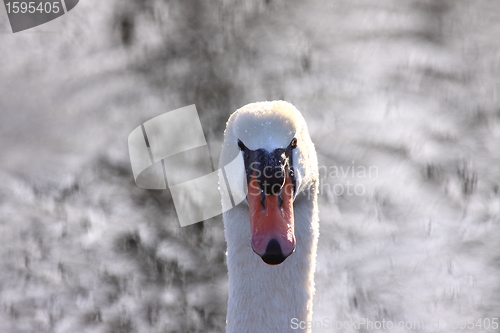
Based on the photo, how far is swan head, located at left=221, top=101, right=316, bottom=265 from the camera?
7.98ft

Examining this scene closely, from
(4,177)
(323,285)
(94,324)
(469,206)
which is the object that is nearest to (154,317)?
(94,324)

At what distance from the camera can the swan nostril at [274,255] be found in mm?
2355

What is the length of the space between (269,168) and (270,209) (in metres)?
0.20

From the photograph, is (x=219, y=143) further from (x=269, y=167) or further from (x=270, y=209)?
(x=270, y=209)

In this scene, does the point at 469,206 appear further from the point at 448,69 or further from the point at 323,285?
the point at 448,69

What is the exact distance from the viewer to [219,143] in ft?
20.7
